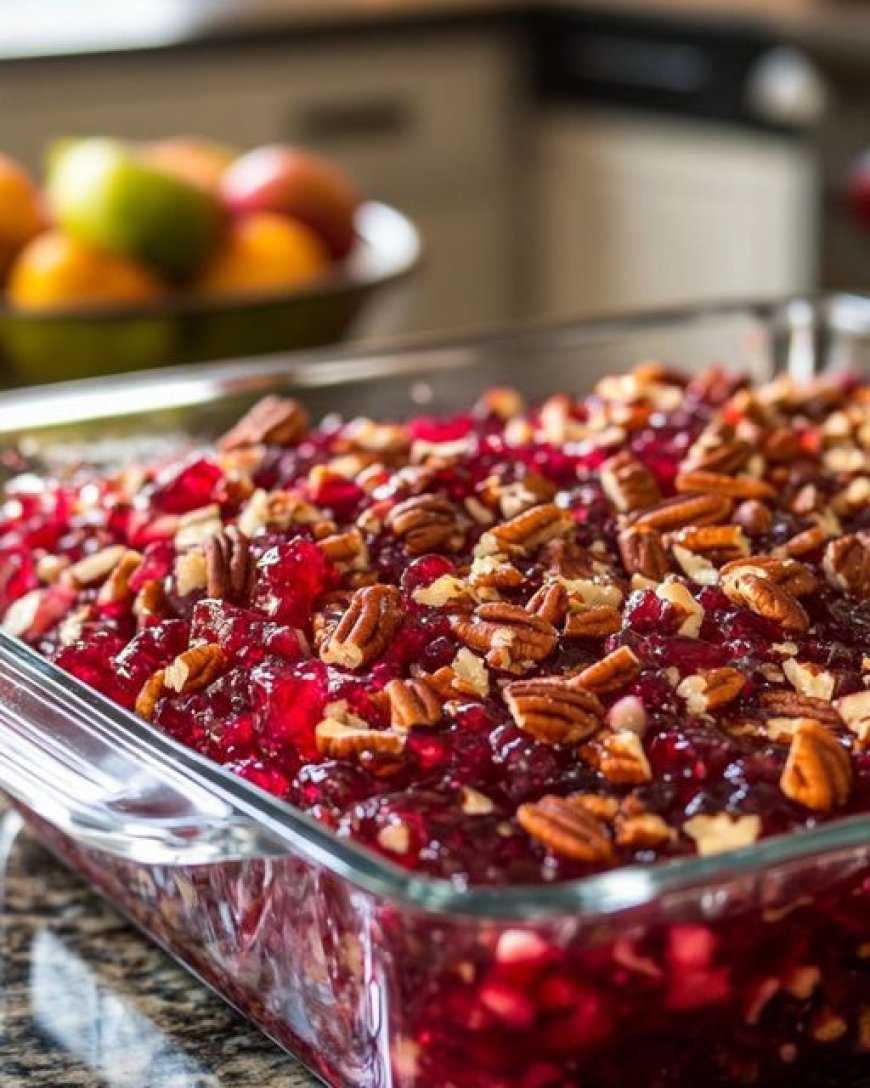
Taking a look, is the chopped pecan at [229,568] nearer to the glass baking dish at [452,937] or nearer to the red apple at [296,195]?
the glass baking dish at [452,937]

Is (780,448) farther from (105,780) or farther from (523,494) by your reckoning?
(105,780)

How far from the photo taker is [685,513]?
1.27 meters

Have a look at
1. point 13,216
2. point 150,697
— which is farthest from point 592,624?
point 13,216

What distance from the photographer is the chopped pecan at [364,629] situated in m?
1.08

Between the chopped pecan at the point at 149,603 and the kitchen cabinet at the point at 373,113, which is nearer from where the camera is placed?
the chopped pecan at the point at 149,603

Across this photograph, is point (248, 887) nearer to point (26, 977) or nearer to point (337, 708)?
point (337, 708)

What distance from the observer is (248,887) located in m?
0.95

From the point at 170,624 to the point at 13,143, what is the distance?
224 centimetres

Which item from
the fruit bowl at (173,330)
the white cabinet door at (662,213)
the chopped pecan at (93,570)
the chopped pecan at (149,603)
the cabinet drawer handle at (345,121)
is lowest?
the white cabinet door at (662,213)

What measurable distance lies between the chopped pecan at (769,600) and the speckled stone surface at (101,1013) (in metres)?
0.35

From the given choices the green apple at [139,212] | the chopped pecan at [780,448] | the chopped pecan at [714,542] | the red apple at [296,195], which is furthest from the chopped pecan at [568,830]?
the red apple at [296,195]

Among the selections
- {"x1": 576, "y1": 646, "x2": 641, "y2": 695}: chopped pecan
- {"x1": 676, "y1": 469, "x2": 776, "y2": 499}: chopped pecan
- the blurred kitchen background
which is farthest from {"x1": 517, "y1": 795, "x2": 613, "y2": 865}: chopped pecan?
the blurred kitchen background

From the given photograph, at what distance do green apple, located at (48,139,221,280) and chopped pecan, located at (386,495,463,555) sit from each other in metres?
0.73

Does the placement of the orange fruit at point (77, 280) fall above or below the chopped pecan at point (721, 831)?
below
